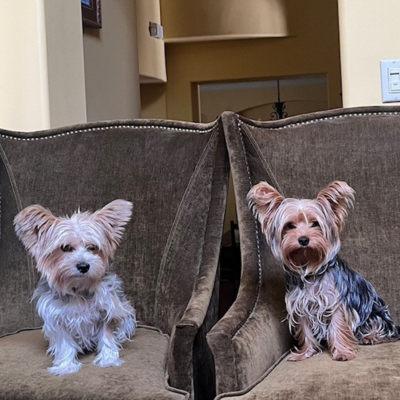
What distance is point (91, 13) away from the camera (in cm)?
379

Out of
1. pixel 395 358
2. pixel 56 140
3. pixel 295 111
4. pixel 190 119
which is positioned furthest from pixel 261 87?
pixel 395 358

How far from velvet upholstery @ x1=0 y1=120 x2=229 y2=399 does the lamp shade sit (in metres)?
5.77

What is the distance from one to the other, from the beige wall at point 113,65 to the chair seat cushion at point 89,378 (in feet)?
7.20

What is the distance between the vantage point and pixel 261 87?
1158 centimetres

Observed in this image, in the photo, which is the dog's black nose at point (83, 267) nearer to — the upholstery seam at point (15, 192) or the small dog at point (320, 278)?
the small dog at point (320, 278)

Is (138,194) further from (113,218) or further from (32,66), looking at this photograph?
(32,66)

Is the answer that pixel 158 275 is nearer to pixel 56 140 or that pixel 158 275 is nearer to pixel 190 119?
pixel 56 140

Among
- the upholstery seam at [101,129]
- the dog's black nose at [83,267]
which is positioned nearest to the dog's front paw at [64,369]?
the dog's black nose at [83,267]

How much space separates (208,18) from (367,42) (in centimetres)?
558

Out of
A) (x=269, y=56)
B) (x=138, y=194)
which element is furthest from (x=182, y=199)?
(x=269, y=56)

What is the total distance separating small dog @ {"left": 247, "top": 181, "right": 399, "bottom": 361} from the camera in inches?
65.1

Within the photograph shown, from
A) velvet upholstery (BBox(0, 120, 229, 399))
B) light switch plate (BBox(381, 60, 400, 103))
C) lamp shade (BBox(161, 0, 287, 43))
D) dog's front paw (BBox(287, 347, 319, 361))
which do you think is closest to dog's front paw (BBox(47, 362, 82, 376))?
velvet upholstery (BBox(0, 120, 229, 399))

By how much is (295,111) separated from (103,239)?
1045 centimetres

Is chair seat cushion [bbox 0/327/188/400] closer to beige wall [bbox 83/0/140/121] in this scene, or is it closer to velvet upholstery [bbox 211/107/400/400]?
velvet upholstery [bbox 211/107/400/400]
